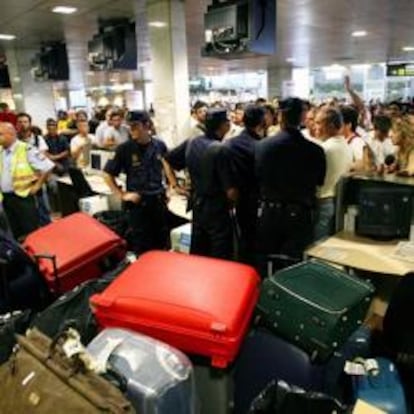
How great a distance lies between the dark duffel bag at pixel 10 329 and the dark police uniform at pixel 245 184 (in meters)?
1.58

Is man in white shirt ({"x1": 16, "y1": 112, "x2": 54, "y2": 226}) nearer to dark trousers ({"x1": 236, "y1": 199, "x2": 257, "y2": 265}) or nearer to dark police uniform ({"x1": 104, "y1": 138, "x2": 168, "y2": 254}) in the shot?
dark police uniform ({"x1": 104, "y1": 138, "x2": 168, "y2": 254})

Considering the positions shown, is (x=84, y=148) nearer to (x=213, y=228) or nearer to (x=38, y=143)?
(x=38, y=143)

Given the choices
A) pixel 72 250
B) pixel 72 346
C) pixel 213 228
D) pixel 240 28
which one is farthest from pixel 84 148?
pixel 72 346

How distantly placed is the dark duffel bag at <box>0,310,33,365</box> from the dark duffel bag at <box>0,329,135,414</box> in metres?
0.28

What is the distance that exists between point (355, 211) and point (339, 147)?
0.45 metres

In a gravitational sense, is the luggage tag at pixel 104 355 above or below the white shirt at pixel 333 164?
below

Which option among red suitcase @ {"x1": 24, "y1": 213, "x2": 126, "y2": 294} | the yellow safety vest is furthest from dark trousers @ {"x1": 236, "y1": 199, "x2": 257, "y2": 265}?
the yellow safety vest

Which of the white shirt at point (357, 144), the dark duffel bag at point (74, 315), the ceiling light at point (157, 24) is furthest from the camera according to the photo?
the ceiling light at point (157, 24)

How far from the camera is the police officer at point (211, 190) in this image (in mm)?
3043

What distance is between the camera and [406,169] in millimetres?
2998

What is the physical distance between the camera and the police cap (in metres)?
3.13

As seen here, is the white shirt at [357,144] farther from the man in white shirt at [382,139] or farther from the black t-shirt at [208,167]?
the black t-shirt at [208,167]

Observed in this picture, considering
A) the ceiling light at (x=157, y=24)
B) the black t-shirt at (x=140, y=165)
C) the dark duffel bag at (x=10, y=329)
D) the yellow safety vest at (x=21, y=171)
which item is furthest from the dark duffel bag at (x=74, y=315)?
the ceiling light at (x=157, y=24)

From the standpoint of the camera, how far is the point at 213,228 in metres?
3.13
